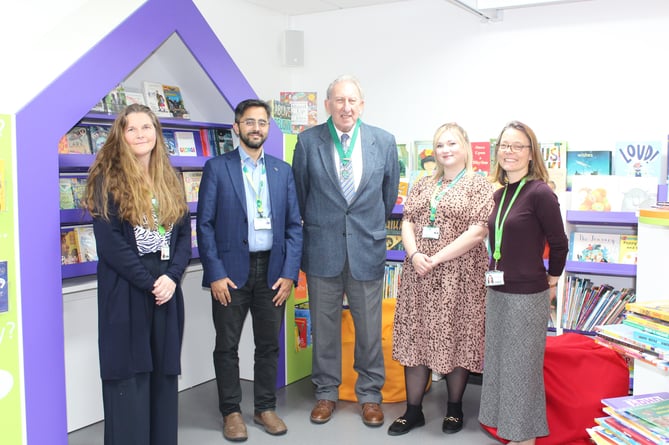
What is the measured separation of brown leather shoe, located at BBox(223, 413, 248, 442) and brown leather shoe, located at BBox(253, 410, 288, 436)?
0.39ft

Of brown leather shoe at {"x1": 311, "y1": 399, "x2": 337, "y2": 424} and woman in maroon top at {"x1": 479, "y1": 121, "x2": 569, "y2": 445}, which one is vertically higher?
woman in maroon top at {"x1": 479, "y1": 121, "x2": 569, "y2": 445}

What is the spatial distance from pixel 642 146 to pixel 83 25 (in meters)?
3.24

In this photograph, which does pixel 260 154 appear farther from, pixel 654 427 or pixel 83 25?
pixel 654 427

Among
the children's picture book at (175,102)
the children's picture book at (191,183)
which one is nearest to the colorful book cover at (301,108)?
the children's picture book at (175,102)

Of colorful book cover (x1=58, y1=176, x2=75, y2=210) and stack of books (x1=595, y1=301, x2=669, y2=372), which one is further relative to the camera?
colorful book cover (x1=58, y1=176, x2=75, y2=210)

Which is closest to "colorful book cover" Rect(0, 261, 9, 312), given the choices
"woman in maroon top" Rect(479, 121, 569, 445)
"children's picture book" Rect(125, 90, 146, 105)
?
"children's picture book" Rect(125, 90, 146, 105)

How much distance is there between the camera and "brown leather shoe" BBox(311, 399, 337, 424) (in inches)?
137

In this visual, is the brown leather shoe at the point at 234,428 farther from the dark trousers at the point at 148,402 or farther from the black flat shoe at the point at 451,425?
the black flat shoe at the point at 451,425

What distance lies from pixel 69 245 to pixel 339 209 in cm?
142

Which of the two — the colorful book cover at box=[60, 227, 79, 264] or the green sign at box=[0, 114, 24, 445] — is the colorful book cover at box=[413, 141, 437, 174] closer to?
the colorful book cover at box=[60, 227, 79, 264]

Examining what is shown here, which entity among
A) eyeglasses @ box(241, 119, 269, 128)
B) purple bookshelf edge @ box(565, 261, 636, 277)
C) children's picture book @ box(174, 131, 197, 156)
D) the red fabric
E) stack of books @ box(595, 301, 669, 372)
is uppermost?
eyeglasses @ box(241, 119, 269, 128)

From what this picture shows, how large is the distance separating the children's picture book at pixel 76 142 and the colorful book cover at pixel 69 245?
41cm

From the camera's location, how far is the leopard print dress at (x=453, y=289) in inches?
124

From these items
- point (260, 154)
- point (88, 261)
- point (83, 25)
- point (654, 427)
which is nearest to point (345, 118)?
point (260, 154)
